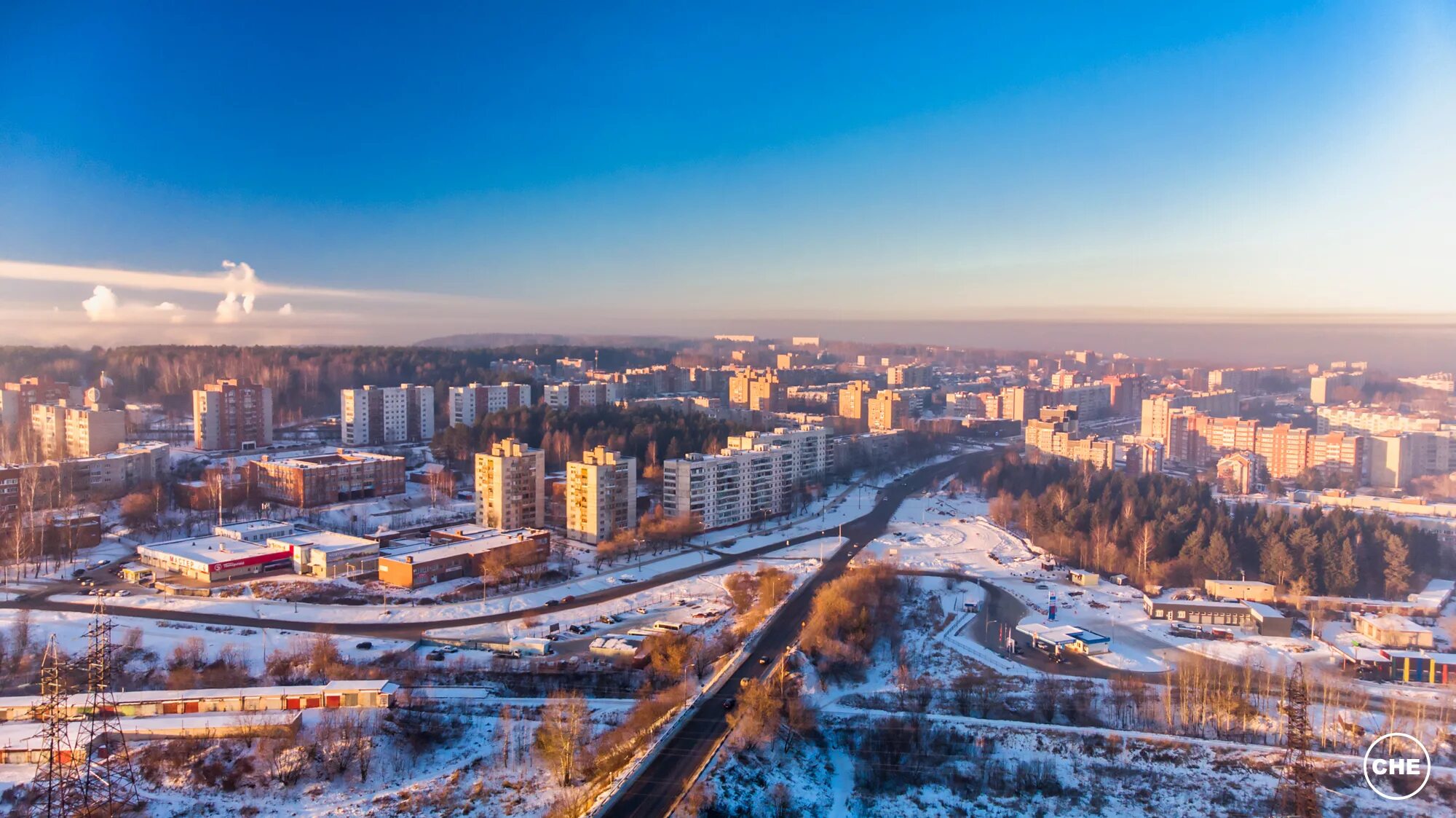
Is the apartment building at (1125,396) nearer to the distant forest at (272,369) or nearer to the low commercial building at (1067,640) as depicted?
the distant forest at (272,369)

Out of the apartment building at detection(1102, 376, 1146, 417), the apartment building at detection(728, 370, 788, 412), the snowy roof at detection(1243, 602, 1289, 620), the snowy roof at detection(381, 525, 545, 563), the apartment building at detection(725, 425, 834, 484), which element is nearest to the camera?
the snowy roof at detection(1243, 602, 1289, 620)

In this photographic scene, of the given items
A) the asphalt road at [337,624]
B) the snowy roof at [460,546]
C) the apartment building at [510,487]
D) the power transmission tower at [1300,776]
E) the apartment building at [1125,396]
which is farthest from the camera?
the apartment building at [1125,396]

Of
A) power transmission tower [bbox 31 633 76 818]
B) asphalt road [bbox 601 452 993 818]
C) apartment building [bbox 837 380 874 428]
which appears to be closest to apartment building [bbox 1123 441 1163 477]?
apartment building [bbox 837 380 874 428]

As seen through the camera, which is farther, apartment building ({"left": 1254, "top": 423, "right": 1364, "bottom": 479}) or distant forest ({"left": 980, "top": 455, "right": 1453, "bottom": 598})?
apartment building ({"left": 1254, "top": 423, "right": 1364, "bottom": 479})

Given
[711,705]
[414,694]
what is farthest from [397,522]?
[711,705]

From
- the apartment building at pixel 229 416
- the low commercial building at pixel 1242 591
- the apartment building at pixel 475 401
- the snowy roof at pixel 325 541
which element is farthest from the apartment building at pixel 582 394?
the low commercial building at pixel 1242 591

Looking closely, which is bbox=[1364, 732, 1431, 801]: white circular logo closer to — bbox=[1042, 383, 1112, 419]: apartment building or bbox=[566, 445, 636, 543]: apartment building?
bbox=[566, 445, 636, 543]: apartment building
